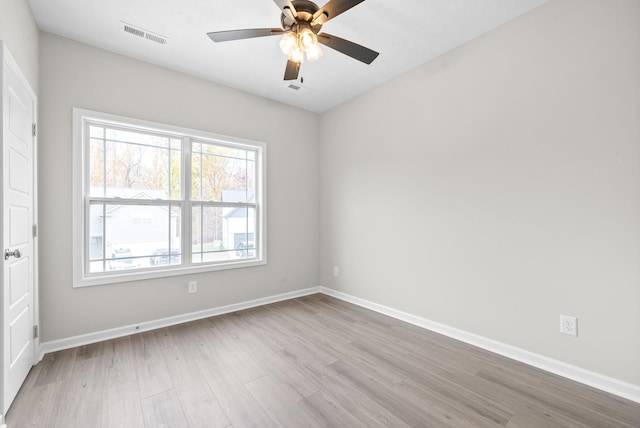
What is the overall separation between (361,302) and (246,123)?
9.50 feet

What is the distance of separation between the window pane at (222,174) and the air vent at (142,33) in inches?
44.3

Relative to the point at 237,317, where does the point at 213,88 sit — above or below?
above

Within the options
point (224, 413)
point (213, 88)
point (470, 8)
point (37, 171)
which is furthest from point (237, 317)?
point (470, 8)

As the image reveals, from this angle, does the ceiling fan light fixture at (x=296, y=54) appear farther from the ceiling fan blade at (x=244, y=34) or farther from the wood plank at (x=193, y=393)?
the wood plank at (x=193, y=393)

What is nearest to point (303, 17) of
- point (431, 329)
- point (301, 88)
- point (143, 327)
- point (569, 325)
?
point (301, 88)

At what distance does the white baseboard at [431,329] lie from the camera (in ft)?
6.58

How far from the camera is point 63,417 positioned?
1739mm

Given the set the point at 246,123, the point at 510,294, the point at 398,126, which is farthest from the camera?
the point at 246,123

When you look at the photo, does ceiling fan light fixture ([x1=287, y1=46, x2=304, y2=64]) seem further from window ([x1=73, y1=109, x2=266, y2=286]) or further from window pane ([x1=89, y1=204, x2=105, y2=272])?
window pane ([x1=89, y1=204, x2=105, y2=272])

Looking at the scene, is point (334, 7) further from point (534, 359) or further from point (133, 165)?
point (534, 359)

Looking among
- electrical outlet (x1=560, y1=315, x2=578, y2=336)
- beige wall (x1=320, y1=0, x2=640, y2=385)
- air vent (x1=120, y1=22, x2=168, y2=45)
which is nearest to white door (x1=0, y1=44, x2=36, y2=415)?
air vent (x1=120, y1=22, x2=168, y2=45)

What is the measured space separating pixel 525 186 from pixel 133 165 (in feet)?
12.6

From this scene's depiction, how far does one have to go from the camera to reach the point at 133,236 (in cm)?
309

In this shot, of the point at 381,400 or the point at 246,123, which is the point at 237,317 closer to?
the point at 381,400
